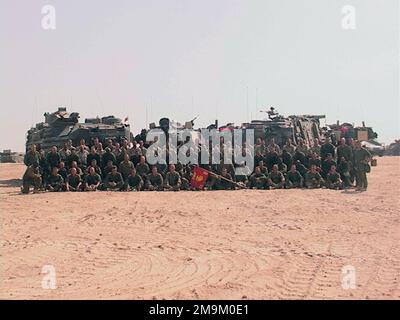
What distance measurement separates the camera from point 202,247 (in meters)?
7.82

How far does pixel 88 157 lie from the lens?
16.7 meters

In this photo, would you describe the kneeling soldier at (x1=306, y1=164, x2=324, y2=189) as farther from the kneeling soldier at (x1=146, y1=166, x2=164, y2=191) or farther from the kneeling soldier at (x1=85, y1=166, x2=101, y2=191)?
the kneeling soldier at (x1=85, y1=166, x2=101, y2=191)

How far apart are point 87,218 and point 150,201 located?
262 cm

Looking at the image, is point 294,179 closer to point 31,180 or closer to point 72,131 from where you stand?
point 31,180

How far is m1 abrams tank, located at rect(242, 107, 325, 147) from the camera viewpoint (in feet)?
72.5

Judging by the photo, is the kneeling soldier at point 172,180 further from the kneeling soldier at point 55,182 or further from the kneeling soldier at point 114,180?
the kneeling soldier at point 55,182

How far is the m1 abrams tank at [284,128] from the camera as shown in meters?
22.1

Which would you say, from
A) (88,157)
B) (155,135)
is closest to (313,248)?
(88,157)

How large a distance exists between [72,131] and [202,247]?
13.7 m

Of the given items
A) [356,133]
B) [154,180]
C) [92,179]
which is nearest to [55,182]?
[92,179]

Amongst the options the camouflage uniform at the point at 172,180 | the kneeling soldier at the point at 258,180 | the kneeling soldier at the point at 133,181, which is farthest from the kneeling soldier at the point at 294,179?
the kneeling soldier at the point at 133,181

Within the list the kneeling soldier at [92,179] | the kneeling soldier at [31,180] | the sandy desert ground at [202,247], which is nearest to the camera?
the sandy desert ground at [202,247]
